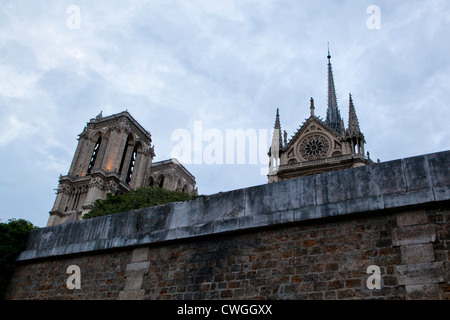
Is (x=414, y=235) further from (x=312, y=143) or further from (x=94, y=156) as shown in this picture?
(x=94, y=156)

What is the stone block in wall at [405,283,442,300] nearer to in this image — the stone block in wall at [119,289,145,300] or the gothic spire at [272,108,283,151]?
the stone block in wall at [119,289,145,300]

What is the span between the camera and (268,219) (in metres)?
6.84

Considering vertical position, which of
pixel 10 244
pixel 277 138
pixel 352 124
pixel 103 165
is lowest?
pixel 10 244

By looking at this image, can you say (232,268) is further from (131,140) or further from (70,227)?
(131,140)

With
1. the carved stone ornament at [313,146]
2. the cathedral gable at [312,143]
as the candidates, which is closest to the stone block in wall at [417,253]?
the cathedral gable at [312,143]

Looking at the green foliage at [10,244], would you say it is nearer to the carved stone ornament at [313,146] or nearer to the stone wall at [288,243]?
the stone wall at [288,243]

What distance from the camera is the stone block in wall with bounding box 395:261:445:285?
17.3 ft

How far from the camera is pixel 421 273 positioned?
17.6 ft

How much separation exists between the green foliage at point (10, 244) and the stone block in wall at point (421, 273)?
839 cm

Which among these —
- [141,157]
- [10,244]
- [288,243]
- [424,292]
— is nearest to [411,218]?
[424,292]

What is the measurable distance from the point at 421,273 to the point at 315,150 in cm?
3430

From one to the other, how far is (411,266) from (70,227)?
708 centimetres

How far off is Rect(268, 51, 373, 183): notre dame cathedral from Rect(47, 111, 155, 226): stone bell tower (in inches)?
1039
